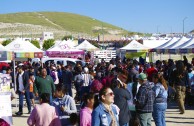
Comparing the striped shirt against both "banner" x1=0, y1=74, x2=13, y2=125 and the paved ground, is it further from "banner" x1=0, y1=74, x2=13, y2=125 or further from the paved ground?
"banner" x1=0, y1=74, x2=13, y2=125

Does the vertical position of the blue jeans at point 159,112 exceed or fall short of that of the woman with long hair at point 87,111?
it falls short

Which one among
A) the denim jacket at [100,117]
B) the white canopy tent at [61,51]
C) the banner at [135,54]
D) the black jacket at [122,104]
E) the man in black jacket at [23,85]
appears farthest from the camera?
the banner at [135,54]

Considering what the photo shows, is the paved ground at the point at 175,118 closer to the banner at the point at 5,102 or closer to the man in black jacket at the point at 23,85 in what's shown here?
the man in black jacket at the point at 23,85

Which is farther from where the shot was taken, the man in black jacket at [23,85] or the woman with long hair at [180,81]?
the man in black jacket at [23,85]

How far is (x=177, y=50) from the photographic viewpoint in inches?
819

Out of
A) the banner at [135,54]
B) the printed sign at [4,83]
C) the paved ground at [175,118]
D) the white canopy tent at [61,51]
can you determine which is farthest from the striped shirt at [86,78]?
the banner at [135,54]

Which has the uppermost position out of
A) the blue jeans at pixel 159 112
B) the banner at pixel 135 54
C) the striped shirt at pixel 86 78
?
the banner at pixel 135 54

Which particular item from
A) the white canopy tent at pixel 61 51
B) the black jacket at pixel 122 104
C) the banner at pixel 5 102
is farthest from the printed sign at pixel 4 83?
the white canopy tent at pixel 61 51

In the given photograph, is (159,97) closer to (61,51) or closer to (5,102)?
(5,102)

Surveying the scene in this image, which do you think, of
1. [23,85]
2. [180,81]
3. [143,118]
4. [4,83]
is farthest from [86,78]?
[143,118]

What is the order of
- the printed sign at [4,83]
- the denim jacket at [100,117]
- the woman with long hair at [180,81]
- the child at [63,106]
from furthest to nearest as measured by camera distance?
the woman with long hair at [180,81], the printed sign at [4,83], the child at [63,106], the denim jacket at [100,117]

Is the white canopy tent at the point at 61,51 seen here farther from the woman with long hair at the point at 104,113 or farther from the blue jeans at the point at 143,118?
the woman with long hair at the point at 104,113

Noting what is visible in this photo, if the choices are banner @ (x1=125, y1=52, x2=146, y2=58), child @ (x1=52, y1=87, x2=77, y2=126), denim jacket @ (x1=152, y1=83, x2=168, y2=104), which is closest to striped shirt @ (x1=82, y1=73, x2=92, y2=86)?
denim jacket @ (x1=152, y1=83, x2=168, y2=104)

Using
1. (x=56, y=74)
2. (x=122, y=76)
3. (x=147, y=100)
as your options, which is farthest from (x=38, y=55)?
(x=147, y=100)
